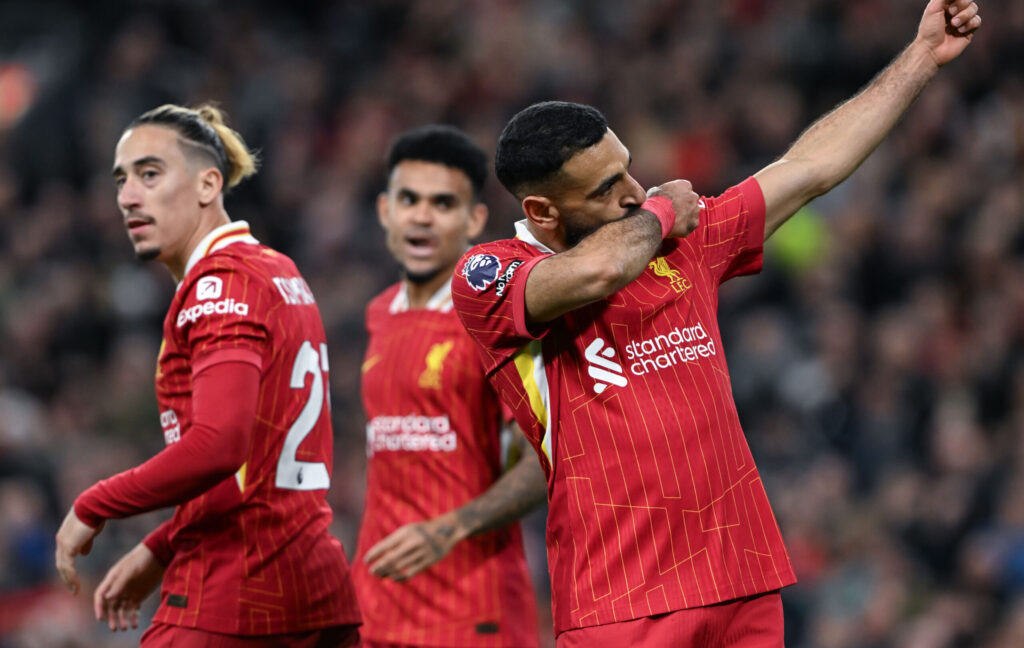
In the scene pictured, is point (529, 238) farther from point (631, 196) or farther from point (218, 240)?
point (218, 240)

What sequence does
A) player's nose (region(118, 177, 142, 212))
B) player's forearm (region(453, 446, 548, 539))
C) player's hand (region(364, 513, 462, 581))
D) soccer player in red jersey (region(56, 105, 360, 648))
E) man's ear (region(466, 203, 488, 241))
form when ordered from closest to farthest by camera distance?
soccer player in red jersey (region(56, 105, 360, 648))
player's nose (region(118, 177, 142, 212))
player's hand (region(364, 513, 462, 581))
player's forearm (region(453, 446, 548, 539))
man's ear (region(466, 203, 488, 241))

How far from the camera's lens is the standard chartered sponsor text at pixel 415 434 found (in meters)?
5.36

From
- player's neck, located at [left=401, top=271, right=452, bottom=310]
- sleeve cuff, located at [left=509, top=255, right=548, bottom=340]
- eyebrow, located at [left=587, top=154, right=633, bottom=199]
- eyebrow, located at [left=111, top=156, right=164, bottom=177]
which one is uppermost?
eyebrow, located at [left=111, top=156, right=164, bottom=177]

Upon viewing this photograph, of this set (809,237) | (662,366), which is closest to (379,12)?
(809,237)

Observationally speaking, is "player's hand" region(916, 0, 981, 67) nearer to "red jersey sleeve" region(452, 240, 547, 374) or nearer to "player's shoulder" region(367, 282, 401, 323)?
"red jersey sleeve" region(452, 240, 547, 374)

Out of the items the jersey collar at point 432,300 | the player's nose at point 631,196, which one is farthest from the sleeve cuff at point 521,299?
the jersey collar at point 432,300

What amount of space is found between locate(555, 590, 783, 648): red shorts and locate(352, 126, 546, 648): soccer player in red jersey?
4.44 ft

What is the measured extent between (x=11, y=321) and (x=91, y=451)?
2.19 metres

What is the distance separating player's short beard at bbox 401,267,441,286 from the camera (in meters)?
5.65

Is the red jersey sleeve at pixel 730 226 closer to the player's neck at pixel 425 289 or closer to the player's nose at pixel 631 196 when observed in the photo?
the player's nose at pixel 631 196

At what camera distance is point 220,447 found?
3955mm

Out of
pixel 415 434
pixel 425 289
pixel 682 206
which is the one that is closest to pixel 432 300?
pixel 425 289

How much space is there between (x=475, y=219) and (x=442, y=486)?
1.26 m

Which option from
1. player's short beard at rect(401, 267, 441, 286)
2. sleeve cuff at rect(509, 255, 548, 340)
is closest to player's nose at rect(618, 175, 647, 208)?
sleeve cuff at rect(509, 255, 548, 340)
